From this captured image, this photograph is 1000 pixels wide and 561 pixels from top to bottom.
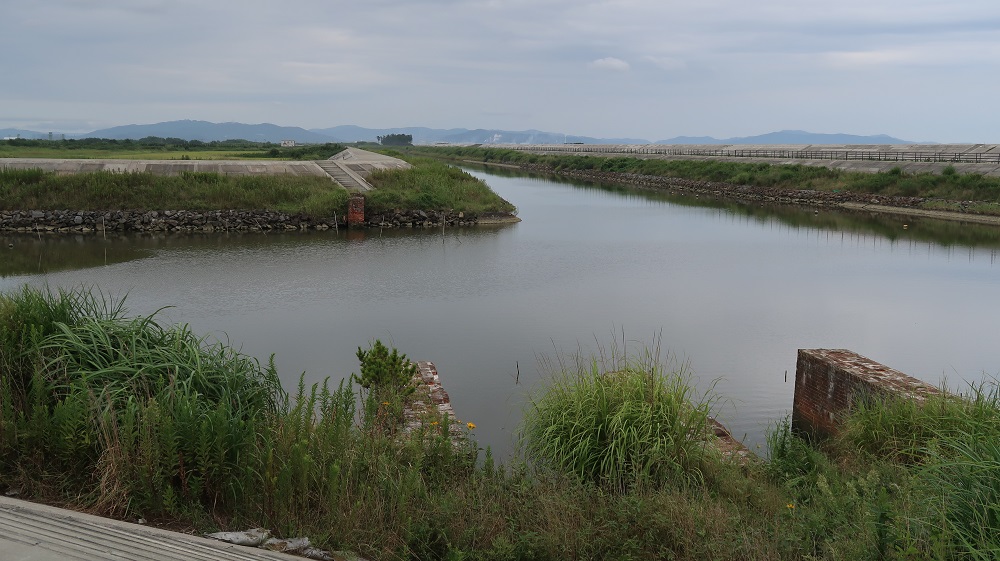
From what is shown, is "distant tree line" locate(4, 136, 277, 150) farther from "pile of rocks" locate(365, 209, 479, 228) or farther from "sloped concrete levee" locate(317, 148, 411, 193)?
"pile of rocks" locate(365, 209, 479, 228)

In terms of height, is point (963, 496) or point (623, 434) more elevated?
point (963, 496)

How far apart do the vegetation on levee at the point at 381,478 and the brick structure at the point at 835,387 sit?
109 centimetres

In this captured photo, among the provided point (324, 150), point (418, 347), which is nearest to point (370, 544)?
point (418, 347)

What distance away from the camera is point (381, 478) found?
4.99 metres

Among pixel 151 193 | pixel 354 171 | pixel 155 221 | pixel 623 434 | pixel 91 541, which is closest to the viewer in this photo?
pixel 91 541

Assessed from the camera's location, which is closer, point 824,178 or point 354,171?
point 354,171

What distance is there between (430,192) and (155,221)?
11100 mm

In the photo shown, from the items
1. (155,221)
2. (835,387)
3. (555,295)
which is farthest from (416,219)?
(835,387)

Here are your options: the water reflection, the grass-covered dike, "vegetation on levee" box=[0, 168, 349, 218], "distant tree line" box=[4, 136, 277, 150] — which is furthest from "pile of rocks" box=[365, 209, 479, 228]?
"distant tree line" box=[4, 136, 277, 150]

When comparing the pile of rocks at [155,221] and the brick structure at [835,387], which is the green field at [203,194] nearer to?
the pile of rocks at [155,221]

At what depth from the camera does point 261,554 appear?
3.92m

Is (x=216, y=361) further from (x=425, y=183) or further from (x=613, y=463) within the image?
(x=425, y=183)

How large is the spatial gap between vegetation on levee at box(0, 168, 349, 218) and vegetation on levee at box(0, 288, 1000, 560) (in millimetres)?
25603

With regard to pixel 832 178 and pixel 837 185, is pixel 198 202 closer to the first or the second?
pixel 837 185
